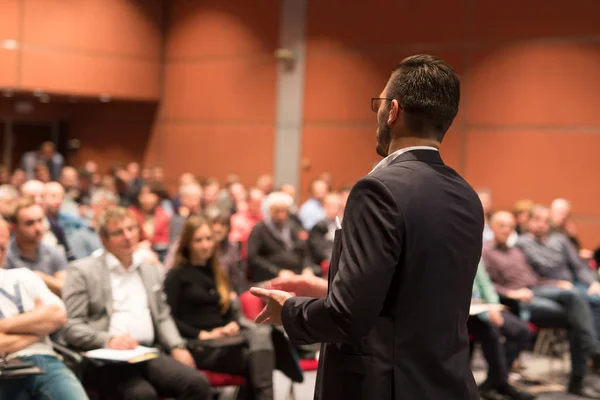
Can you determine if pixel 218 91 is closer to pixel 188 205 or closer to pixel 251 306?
pixel 188 205

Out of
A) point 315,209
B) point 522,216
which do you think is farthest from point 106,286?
point 315,209

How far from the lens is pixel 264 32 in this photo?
496 inches

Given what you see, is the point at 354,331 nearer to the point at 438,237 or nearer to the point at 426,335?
the point at 426,335

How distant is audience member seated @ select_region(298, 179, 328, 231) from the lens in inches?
364

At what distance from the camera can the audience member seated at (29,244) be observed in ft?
14.3

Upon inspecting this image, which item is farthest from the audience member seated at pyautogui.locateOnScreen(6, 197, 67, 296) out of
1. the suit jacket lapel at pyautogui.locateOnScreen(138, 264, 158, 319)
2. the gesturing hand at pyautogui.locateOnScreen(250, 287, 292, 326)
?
the gesturing hand at pyautogui.locateOnScreen(250, 287, 292, 326)

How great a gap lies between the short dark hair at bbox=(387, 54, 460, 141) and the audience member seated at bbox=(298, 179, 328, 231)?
739cm

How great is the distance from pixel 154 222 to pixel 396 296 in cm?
651

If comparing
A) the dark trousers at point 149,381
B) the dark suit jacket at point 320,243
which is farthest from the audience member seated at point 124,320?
the dark suit jacket at point 320,243

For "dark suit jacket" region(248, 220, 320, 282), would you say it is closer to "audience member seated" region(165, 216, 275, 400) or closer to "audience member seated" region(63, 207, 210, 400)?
"audience member seated" region(165, 216, 275, 400)

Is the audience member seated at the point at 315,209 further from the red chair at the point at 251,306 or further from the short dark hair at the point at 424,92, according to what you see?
the short dark hair at the point at 424,92

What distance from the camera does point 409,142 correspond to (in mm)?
1776

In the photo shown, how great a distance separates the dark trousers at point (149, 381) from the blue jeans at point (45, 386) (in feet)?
1.06

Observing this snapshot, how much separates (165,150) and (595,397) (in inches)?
393
